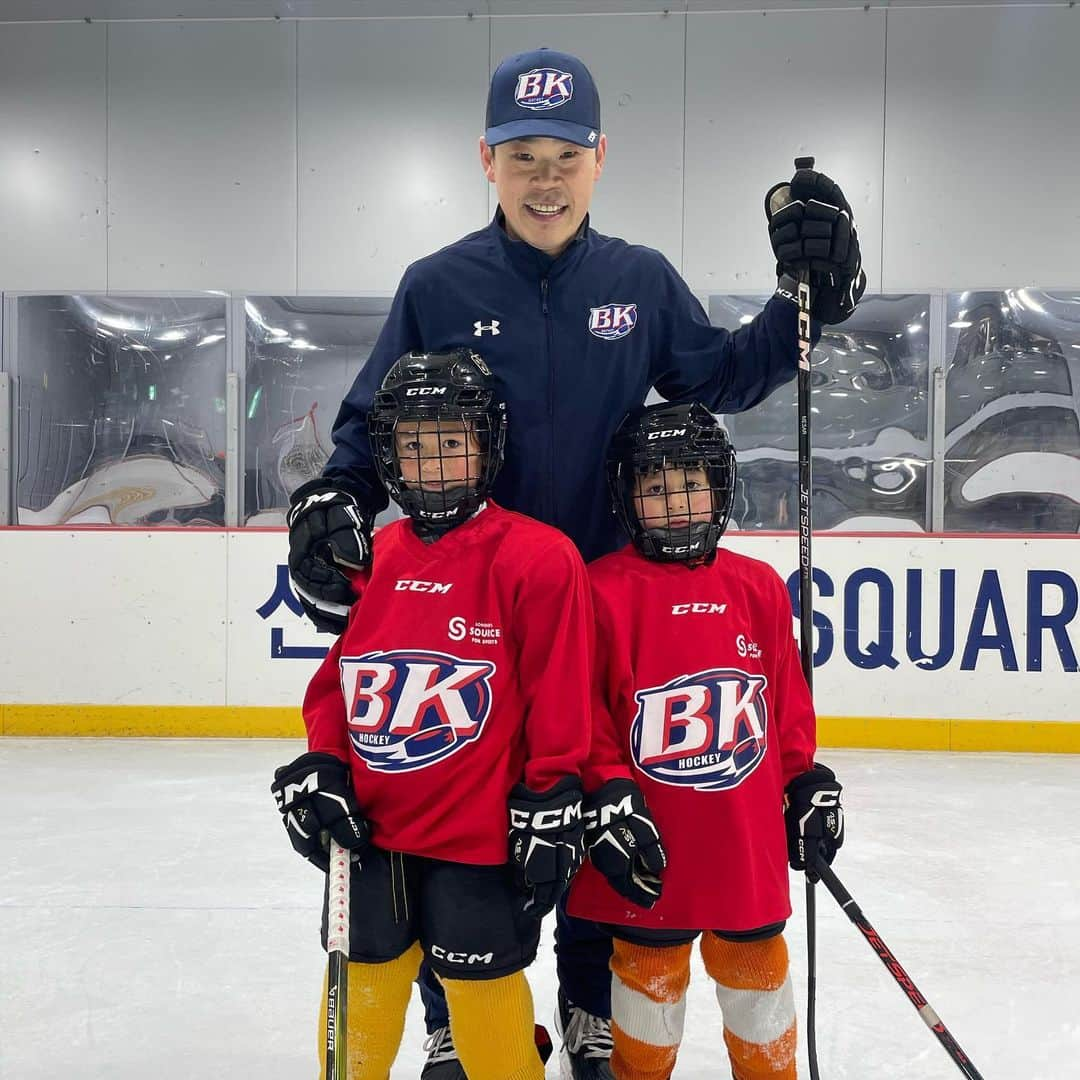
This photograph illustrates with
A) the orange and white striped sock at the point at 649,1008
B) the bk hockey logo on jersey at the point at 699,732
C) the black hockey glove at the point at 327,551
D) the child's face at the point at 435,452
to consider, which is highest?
the child's face at the point at 435,452

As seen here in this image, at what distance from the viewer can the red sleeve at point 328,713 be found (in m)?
1.29

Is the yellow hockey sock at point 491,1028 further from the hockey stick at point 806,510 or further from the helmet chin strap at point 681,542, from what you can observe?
the helmet chin strap at point 681,542

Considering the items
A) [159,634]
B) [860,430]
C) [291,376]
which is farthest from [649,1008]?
[291,376]

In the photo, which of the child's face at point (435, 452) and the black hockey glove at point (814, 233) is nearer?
the child's face at point (435, 452)

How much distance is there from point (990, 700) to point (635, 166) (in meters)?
2.88

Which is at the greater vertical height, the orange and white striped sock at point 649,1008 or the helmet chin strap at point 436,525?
the helmet chin strap at point 436,525

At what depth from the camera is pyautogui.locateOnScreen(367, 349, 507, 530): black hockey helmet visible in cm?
124

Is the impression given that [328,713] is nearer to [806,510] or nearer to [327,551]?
[327,551]

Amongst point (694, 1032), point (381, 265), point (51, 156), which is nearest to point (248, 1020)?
point (694, 1032)

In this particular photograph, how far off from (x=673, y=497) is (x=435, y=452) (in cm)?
31

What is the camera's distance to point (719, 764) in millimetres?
1292

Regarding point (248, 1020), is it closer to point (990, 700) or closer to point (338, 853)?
point (338, 853)

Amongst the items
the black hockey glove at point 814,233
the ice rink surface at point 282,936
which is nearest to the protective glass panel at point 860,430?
the ice rink surface at point 282,936

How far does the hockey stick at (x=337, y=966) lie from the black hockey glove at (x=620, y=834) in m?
0.29
